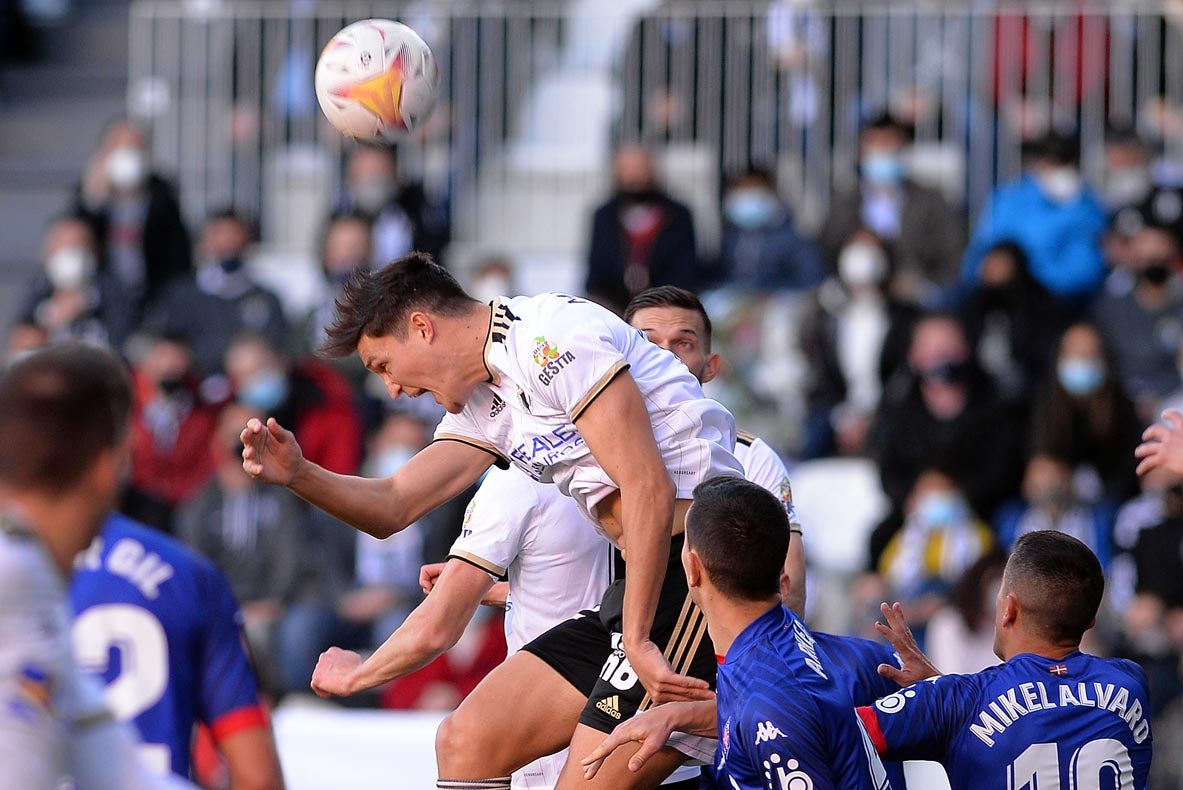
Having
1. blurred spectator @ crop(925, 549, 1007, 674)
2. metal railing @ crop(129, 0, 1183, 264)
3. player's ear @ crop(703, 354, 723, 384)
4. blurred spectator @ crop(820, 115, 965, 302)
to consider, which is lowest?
blurred spectator @ crop(925, 549, 1007, 674)

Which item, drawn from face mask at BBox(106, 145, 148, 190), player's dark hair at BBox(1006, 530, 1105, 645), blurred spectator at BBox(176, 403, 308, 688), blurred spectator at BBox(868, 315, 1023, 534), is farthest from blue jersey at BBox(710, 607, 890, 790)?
face mask at BBox(106, 145, 148, 190)

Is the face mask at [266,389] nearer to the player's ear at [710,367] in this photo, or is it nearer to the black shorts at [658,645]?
the player's ear at [710,367]

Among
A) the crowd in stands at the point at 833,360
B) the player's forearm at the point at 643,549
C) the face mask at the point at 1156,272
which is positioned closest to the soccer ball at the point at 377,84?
the player's forearm at the point at 643,549

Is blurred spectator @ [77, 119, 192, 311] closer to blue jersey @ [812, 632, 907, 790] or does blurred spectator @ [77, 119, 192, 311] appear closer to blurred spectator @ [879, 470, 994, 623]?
blurred spectator @ [879, 470, 994, 623]

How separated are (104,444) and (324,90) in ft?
9.98

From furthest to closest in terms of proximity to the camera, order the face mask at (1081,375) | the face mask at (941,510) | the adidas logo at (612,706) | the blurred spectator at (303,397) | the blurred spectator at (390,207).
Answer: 1. the blurred spectator at (390,207)
2. the blurred spectator at (303,397)
3. the face mask at (1081,375)
4. the face mask at (941,510)
5. the adidas logo at (612,706)

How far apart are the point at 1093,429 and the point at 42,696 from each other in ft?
28.3

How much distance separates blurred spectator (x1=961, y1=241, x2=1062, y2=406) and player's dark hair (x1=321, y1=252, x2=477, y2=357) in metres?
6.74

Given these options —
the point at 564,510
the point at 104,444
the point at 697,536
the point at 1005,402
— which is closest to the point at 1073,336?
the point at 1005,402

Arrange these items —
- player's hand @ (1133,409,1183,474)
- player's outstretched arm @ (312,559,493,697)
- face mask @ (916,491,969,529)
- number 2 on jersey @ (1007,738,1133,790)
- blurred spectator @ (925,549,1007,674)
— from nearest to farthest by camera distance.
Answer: number 2 on jersey @ (1007,738,1133,790) → player's hand @ (1133,409,1183,474) → player's outstretched arm @ (312,559,493,697) → blurred spectator @ (925,549,1007,674) → face mask @ (916,491,969,529)

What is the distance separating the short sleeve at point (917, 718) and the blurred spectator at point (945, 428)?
589 cm

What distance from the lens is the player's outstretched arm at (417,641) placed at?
18.9 feet

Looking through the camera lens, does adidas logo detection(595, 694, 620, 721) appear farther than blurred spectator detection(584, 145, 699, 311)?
No

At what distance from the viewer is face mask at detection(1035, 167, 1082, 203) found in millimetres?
12523
